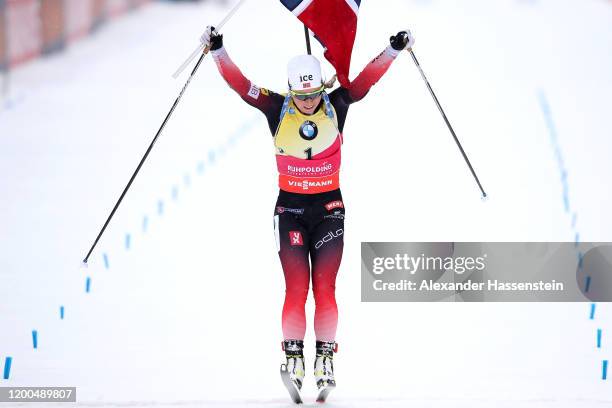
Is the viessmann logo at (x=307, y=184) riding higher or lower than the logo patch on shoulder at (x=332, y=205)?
higher

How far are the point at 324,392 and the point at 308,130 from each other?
1618 millimetres

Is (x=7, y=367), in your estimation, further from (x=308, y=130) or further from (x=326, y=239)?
(x=308, y=130)

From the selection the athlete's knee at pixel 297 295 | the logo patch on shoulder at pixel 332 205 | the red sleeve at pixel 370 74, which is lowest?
the athlete's knee at pixel 297 295

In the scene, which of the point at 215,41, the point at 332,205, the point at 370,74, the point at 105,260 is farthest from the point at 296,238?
the point at 105,260

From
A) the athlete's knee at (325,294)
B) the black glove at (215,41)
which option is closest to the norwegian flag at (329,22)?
the black glove at (215,41)

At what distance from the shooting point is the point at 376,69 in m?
7.14

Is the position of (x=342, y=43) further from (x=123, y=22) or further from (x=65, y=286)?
(x=123, y=22)

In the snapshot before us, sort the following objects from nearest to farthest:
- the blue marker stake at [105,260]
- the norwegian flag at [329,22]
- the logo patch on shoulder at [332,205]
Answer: the logo patch on shoulder at [332,205] → the norwegian flag at [329,22] → the blue marker stake at [105,260]

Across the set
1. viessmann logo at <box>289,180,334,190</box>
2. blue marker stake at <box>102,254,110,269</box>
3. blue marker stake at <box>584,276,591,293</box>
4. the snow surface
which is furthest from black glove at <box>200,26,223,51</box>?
blue marker stake at <box>584,276,591,293</box>

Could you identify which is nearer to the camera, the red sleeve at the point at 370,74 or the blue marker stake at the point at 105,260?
the red sleeve at the point at 370,74

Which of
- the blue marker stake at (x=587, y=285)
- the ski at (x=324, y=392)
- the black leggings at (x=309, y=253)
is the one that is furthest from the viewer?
the blue marker stake at (x=587, y=285)

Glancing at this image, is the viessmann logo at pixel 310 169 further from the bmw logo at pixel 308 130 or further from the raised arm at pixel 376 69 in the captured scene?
the raised arm at pixel 376 69

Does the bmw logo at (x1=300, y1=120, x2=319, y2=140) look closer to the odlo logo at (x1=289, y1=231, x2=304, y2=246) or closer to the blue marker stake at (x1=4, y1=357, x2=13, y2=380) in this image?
the odlo logo at (x1=289, y1=231, x2=304, y2=246)

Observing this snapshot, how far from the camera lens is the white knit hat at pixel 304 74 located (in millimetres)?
6820
